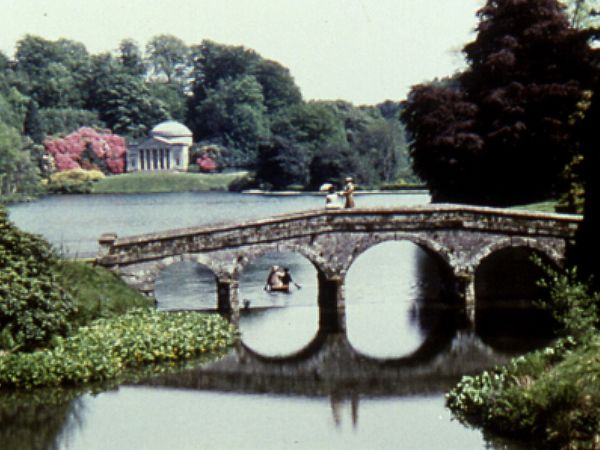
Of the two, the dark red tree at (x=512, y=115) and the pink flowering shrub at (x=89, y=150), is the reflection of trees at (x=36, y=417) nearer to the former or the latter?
the dark red tree at (x=512, y=115)

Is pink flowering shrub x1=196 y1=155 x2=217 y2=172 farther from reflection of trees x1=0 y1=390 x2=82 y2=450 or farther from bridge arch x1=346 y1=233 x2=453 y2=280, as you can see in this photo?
reflection of trees x1=0 y1=390 x2=82 y2=450

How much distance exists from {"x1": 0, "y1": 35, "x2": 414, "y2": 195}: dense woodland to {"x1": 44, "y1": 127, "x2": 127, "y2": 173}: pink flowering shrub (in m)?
0.17

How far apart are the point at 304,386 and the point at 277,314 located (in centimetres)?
1208

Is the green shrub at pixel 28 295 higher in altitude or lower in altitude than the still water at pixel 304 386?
higher

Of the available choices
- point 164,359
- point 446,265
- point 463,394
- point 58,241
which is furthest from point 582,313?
point 58,241

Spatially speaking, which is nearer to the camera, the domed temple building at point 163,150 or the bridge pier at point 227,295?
the bridge pier at point 227,295

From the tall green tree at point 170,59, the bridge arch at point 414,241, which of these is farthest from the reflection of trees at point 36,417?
the tall green tree at point 170,59

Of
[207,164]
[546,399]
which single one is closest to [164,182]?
[207,164]

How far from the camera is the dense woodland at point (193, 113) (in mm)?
121438

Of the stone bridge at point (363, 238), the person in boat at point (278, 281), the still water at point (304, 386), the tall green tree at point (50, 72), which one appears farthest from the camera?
the tall green tree at point (50, 72)

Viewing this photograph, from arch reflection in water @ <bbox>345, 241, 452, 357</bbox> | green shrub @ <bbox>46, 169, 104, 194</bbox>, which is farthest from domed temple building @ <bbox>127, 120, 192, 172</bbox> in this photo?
arch reflection in water @ <bbox>345, 241, 452, 357</bbox>

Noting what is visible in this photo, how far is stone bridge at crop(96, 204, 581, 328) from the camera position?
37.5 metres

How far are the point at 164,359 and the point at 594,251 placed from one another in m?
11.6

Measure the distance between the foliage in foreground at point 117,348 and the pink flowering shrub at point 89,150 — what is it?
334 ft
